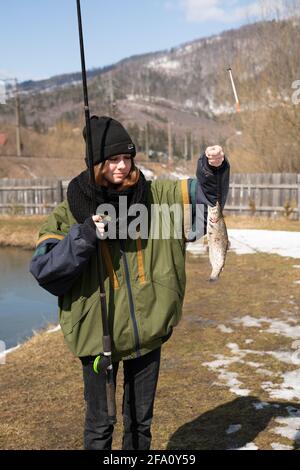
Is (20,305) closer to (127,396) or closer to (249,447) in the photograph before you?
(249,447)

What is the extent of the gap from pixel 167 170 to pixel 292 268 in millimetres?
66756

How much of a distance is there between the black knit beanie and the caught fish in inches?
21.1

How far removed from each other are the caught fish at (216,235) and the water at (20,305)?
559 centimetres

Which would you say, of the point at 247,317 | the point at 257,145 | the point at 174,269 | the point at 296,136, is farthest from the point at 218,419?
the point at 257,145

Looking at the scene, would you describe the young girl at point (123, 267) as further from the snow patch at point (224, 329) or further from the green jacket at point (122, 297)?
the snow patch at point (224, 329)

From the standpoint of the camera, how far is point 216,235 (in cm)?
268

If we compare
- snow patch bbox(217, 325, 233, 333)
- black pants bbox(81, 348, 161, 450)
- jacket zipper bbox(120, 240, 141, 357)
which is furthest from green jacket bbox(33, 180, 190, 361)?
snow patch bbox(217, 325, 233, 333)

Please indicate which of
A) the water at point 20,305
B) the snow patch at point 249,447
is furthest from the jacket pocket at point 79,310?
the water at point 20,305

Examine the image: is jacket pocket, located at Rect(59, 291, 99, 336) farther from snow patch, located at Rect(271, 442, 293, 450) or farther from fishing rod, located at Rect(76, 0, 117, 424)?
snow patch, located at Rect(271, 442, 293, 450)

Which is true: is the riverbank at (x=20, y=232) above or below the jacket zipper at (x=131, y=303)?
below

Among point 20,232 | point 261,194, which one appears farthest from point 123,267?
point 261,194

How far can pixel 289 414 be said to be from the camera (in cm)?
429

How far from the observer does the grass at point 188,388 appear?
13.5 feet
